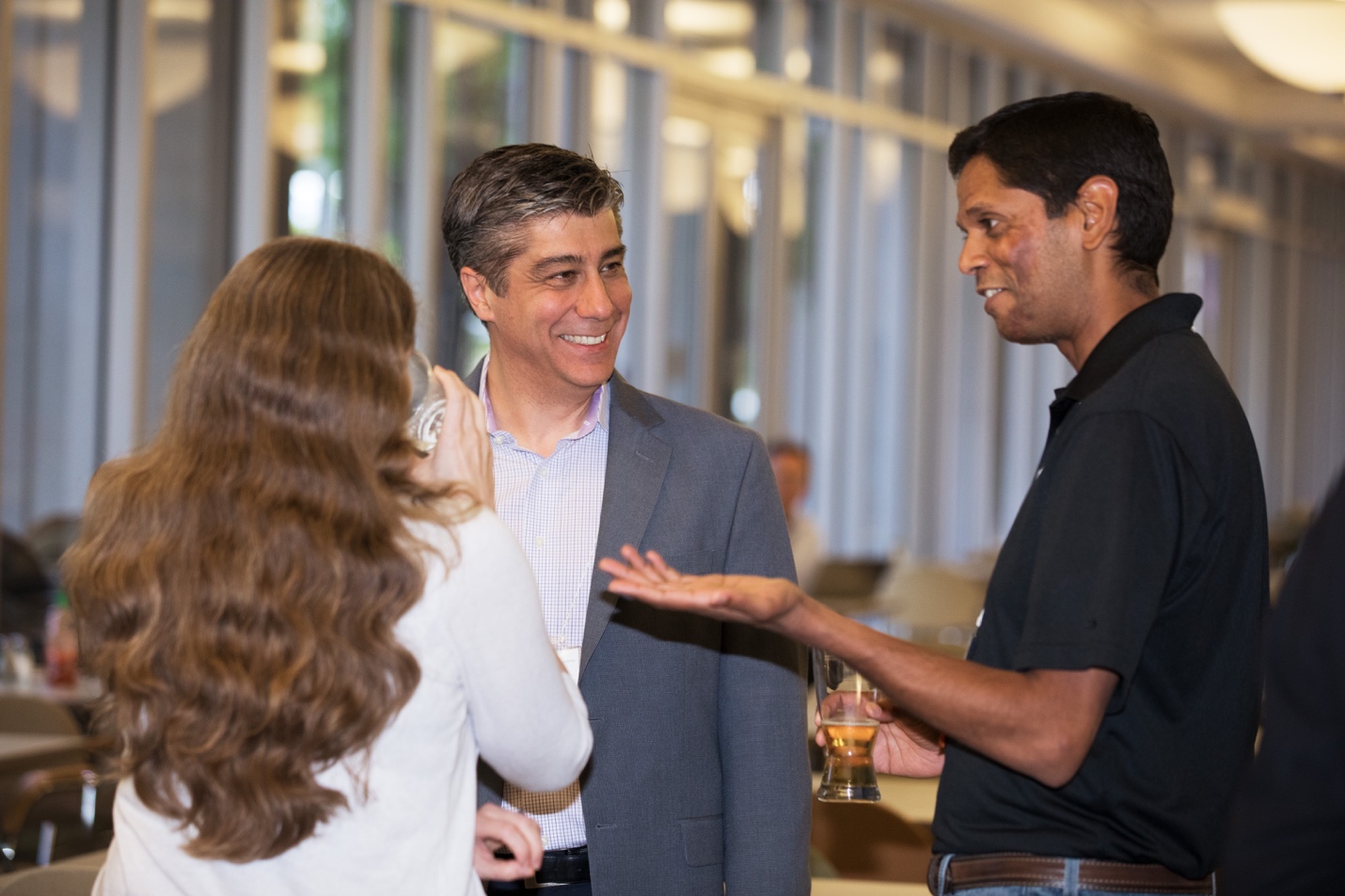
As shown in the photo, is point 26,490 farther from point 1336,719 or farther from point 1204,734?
point 1336,719

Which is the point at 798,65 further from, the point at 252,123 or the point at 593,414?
the point at 593,414

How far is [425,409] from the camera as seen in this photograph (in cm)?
173

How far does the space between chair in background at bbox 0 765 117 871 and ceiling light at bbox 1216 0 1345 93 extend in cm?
528

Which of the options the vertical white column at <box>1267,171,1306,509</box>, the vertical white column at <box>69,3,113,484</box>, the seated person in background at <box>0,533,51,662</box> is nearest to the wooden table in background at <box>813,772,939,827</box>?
the seated person in background at <box>0,533,51,662</box>

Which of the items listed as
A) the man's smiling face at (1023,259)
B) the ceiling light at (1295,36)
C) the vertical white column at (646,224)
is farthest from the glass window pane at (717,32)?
the man's smiling face at (1023,259)

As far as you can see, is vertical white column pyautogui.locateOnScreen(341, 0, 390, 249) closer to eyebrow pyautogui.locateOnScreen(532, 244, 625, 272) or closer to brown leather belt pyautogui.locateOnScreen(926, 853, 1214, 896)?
eyebrow pyautogui.locateOnScreen(532, 244, 625, 272)

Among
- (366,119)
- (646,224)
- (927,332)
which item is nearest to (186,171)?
(366,119)

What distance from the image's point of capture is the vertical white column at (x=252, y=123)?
234 inches

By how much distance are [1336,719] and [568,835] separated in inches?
49.4

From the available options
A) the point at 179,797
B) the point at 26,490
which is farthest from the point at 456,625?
the point at 26,490

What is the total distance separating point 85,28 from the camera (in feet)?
18.5

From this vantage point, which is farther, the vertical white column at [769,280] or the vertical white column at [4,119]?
the vertical white column at [769,280]

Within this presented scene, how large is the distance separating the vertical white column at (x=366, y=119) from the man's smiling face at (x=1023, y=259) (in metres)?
4.74

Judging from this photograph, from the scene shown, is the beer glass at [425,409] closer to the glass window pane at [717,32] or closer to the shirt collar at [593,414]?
the shirt collar at [593,414]
